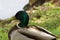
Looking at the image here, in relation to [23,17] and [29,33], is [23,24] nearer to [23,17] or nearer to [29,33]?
[23,17]

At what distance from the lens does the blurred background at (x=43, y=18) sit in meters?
9.78

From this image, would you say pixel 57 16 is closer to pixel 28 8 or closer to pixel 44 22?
pixel 44 22

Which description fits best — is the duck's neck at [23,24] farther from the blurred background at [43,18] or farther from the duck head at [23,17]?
the blurred background at [43,18]

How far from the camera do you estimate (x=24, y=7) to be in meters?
12.7

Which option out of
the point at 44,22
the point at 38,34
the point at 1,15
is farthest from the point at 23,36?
the point at 1,15

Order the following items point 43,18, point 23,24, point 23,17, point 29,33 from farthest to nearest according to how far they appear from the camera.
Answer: point 43,18
point 23,17
point 23,24
point 29,33

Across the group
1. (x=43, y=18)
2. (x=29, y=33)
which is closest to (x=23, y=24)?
(x=29, y=33)

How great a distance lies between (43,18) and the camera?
11016 millimetres

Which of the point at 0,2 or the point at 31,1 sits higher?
the point at 31,1

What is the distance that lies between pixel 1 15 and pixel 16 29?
4696 millimetres

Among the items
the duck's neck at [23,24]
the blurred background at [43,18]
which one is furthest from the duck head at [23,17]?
the blurred background at [43,18]

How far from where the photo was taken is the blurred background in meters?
9.78

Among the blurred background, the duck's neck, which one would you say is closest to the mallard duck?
the duck's neck

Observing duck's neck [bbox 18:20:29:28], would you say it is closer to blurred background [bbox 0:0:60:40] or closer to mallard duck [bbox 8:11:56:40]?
mallard duck [bbox 8:11:56:40]
